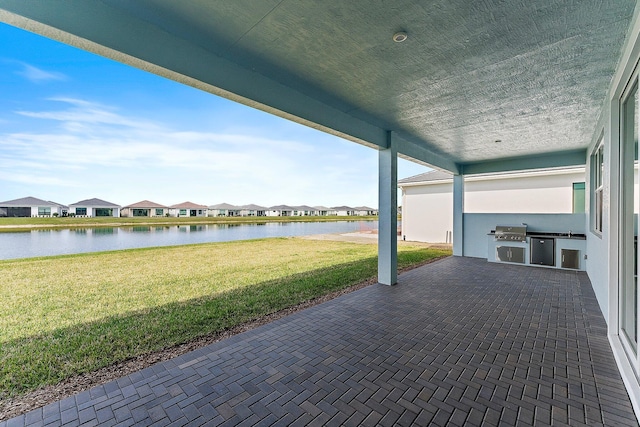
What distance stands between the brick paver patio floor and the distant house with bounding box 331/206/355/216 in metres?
64.2

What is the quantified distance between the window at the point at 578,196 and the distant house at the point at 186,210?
51997 millimetres

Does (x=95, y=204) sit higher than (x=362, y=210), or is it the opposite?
(x=95, y=204)

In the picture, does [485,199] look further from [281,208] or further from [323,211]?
[323,211]

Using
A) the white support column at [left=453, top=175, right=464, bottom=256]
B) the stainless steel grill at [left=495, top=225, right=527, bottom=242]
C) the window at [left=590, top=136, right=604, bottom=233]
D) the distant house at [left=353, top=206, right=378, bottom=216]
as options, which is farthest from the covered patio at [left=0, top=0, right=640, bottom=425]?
the distant house at [left=353, top=206, right=378, bottom=216]

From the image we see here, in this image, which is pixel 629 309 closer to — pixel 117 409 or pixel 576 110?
pixel 576 110

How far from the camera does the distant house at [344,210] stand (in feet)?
224

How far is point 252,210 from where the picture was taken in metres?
59.2

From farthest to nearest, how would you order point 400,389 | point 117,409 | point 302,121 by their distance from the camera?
point 302,121, point 400,389, point 117,409

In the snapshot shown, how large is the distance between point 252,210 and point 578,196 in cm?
5551

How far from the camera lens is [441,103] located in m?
3.98

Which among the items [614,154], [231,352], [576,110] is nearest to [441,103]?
[614,154]

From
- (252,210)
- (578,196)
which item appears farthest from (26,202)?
(578,196)

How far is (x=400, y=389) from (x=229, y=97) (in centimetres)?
334

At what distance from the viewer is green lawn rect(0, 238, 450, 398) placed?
8.89 feet
